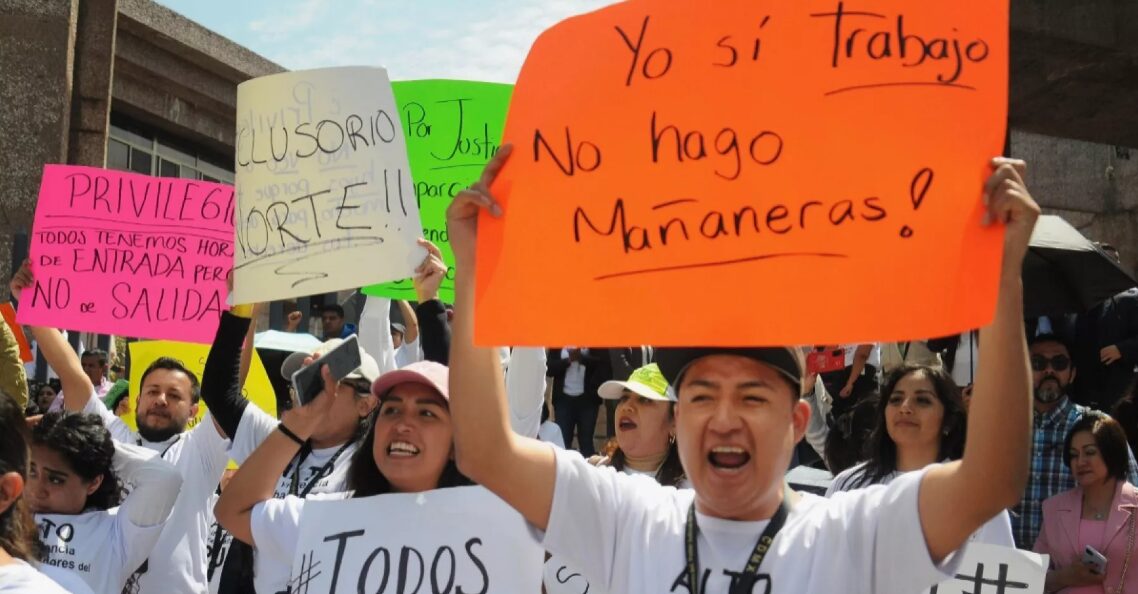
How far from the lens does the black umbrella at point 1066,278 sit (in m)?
6.56

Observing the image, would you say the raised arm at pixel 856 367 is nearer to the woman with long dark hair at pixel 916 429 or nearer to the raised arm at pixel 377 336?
the woman with long dark hair at pixel 916 429

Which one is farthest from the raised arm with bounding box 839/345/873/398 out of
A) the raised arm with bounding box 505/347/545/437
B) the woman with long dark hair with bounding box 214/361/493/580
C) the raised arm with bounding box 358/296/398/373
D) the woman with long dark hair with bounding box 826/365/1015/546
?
the woman with long dark hair with bounding box 214/361/493/580

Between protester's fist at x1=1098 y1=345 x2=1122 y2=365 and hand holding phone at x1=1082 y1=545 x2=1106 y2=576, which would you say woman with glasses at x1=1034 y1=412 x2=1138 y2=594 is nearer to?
hand holding phone at x1=1082 y1=545 x2=1106 y2=576

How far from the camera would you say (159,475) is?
14.0 feet

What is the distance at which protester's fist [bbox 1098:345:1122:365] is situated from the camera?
6.99 metres

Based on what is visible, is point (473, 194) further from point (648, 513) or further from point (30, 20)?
point (30, 20)

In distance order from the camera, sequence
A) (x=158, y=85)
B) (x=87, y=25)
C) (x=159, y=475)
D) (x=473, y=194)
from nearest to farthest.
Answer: (x=473, y=194) → (x=159, y=475) → (x=87, y=25) → (x=158, y=85)

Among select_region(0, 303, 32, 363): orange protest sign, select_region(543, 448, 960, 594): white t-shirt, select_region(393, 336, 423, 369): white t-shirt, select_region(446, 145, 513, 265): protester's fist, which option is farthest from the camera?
select_region(0, 303, 32, 363): orange protest sign

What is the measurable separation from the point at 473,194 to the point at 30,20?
29.3 feet

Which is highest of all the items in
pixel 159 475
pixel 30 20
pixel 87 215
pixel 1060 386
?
pixel 30 20

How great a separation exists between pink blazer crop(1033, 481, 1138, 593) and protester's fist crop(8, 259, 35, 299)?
15.5 feet

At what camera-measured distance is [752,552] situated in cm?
224

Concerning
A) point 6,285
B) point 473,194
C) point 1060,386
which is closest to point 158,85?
point 6,285

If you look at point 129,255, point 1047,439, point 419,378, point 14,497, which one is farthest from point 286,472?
point 1047,439
